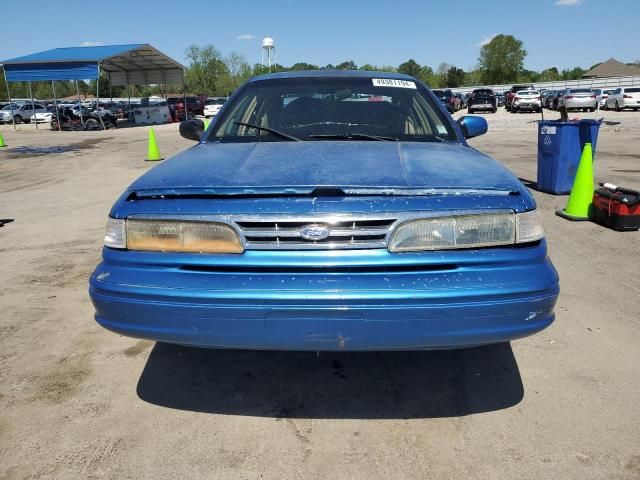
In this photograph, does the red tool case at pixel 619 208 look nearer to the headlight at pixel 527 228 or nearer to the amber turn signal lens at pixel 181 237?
the headlight at pixel 527 228

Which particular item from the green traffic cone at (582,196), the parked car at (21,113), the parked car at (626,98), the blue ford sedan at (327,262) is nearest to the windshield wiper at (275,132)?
the blue ford sedan at (327,262)

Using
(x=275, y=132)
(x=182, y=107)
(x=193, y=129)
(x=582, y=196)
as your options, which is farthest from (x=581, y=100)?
(x=275, y=132)

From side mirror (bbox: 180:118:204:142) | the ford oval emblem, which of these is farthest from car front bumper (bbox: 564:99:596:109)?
the ford oval emblem

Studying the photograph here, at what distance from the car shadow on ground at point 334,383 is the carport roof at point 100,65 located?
2576cm

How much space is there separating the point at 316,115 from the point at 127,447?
2.22 meters

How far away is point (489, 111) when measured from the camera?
3322 cm

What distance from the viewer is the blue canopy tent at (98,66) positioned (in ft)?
81.5

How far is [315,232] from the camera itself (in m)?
1.91

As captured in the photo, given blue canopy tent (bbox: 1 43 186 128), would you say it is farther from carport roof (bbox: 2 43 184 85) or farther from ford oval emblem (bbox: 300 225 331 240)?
ford oval emblem (bbox: 300 225 331 240)

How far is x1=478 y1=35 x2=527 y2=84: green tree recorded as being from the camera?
325 ft

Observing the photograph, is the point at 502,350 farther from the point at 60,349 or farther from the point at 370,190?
the point at 60,349

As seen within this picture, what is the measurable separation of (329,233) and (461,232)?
1.77 feet

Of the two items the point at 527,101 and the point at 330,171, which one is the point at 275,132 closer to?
the point at 330,171

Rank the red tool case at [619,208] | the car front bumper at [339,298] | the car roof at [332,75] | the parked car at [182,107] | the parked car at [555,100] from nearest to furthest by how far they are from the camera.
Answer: the car front bumper at [339,298]
the car roof at [332,75]
the red tool case at [619,208]
the parked car at [555,100]
the parked car at [182,107]
